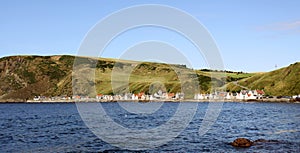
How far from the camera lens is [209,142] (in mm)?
62875

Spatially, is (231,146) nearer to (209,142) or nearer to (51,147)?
(209,142)

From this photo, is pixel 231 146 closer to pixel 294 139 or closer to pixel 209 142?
pixel 209 142

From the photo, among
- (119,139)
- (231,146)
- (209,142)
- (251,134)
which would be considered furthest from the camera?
(251,134)

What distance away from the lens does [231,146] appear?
57.7 m

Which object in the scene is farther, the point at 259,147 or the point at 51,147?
the point at 51,147

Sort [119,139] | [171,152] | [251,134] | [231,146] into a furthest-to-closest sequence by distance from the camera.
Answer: [251,134], [119,139], [231,146], [171,152]

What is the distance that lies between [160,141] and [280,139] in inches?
827

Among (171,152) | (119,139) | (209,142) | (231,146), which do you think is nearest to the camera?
(171,152)

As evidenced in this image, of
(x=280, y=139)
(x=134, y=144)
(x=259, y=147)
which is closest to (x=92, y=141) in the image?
(x=134, y=144)

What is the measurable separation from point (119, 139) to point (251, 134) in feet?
88.1

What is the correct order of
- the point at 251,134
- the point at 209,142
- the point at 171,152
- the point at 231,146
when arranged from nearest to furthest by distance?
the point at 171,152 < the point at 231,146 < the point at 209,142 < the point at 251,134

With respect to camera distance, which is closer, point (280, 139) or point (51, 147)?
point (51, 147)

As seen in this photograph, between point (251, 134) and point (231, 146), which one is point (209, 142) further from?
point (251, 134)

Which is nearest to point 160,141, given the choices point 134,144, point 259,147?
point 134,144
